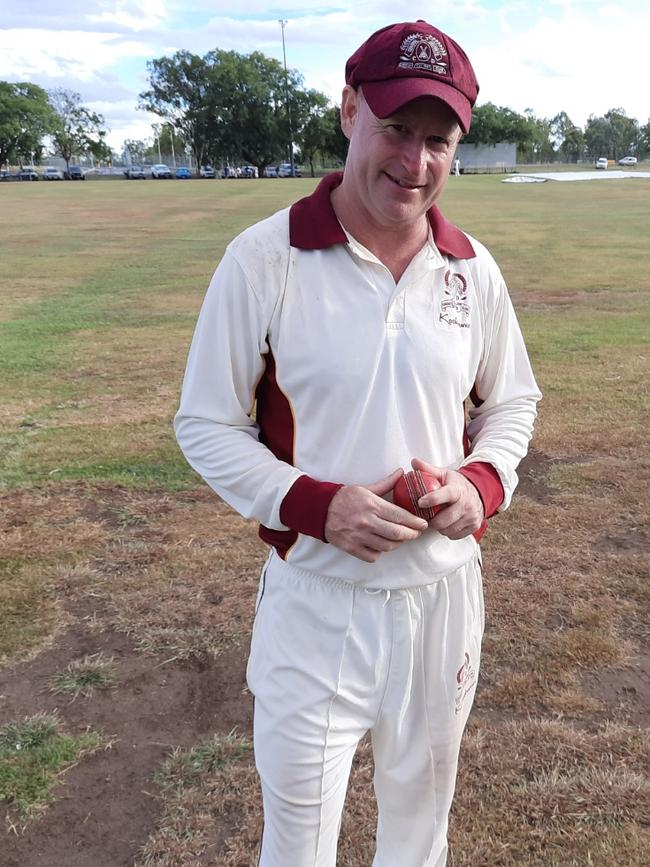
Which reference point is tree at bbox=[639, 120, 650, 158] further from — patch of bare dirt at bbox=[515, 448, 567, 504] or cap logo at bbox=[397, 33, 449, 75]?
cap logo at bbox=[397, 33, 449, 75]

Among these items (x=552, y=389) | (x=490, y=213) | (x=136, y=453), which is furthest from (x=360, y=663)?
(x=490, y=213)

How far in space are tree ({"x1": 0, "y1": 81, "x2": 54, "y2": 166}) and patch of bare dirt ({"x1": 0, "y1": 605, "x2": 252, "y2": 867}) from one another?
300 feet

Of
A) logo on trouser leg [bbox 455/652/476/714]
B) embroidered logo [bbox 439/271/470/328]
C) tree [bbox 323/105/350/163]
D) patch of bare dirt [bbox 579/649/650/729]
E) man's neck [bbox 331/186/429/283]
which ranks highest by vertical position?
tree [bbox 323/105/350/163]

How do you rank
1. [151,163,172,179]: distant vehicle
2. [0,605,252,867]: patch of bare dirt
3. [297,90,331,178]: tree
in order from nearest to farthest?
[0,605,252,867]: patch of bare dirt
[151,163,172,179]: distant vehicle
[297,90,331,178]: tree

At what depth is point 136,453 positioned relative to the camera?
18.4 feet

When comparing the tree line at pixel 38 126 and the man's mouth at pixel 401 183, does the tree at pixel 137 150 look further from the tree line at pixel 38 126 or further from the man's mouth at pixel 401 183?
the man's mouth at pixel 401 183

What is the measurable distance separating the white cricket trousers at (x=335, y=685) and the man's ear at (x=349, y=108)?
3.30ft

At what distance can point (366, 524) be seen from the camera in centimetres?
152

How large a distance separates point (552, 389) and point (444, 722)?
5.61 metres

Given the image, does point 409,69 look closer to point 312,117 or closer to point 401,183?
point 401,183

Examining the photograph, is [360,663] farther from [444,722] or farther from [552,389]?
[552,389]

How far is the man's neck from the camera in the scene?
167cm

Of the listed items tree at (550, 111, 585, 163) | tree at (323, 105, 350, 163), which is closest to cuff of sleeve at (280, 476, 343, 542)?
tree at (323, 105, 350, 163)

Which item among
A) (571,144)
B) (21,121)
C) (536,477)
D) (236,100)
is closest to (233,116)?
(236,100)
